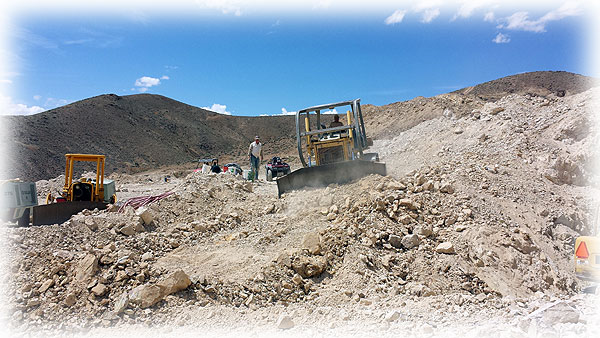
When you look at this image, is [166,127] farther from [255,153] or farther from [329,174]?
[329,174]

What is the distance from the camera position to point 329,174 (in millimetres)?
9422

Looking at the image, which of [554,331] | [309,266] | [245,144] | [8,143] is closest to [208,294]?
[309,266]

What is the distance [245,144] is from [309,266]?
64.5 m

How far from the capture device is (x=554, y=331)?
10.7 feet

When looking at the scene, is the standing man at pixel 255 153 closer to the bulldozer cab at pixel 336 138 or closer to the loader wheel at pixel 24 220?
the bulldozer cab at pixel 336 138

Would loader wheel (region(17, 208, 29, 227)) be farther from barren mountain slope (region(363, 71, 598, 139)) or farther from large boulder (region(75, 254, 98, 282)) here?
barren mountain slope (region(363, 71, 598, 139))

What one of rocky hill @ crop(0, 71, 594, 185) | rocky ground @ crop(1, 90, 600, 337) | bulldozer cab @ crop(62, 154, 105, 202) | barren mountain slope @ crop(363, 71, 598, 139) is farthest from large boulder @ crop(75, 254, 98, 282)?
rocky hill @ crop(0, 71, 594, 185)

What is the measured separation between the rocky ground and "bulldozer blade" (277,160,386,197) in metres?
0.33

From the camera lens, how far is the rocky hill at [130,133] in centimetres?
3831

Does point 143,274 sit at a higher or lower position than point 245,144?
lower

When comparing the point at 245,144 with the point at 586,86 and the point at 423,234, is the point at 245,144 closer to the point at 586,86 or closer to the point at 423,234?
the point at 586,86

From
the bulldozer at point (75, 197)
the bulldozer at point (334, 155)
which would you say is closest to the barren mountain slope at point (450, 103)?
the bulldozer at point (334, 155)

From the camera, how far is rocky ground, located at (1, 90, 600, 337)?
425 centimetres

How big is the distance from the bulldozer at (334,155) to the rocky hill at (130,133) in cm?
3002
